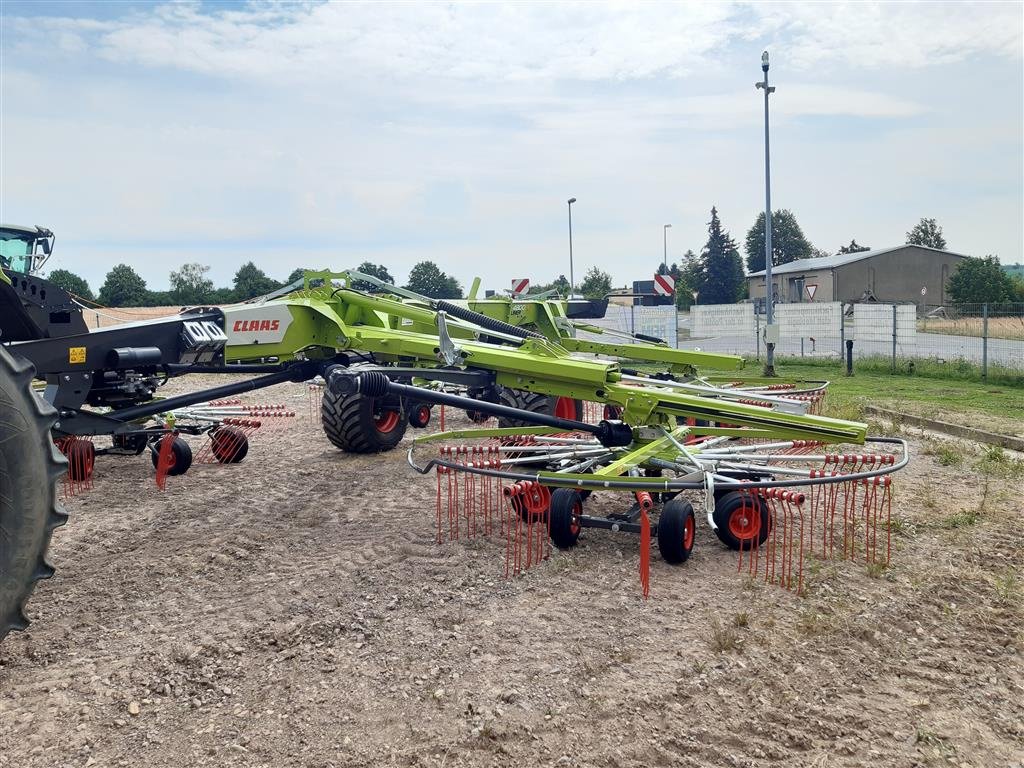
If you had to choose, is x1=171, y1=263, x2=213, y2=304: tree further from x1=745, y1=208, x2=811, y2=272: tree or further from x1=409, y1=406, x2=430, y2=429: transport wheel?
x1=745, y1=208, x2=811, y2=272: tree

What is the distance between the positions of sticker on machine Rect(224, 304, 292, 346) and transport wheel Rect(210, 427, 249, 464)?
4.64ft

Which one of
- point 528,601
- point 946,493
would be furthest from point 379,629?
point 946,493

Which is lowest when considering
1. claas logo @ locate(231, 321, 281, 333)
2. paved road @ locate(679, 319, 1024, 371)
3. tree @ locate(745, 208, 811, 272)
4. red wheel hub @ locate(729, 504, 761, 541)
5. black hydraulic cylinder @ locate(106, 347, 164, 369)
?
red wheel hub @ locate(729, 504, 761, 541)

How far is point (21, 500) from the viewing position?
339 centimetres

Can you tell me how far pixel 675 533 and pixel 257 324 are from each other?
14.2ft

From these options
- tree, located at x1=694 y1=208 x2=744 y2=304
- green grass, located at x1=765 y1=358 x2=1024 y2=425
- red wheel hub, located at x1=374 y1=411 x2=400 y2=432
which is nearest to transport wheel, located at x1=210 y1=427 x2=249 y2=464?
red wheel hub, located at x1=374 y1=411 x2=400 y2=432

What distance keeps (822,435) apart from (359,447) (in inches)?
197

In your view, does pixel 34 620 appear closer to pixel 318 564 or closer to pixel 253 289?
pixel 318 564

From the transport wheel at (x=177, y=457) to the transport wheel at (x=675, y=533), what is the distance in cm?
487

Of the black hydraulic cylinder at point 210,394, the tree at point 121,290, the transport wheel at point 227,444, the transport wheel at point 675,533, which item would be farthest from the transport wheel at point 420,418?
the tree at point 121,290

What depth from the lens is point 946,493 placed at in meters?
7.01

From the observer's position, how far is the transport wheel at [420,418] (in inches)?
438

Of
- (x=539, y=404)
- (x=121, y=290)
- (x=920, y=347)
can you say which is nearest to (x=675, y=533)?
(x=539, y=404)

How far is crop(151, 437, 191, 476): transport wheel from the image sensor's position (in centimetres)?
813
